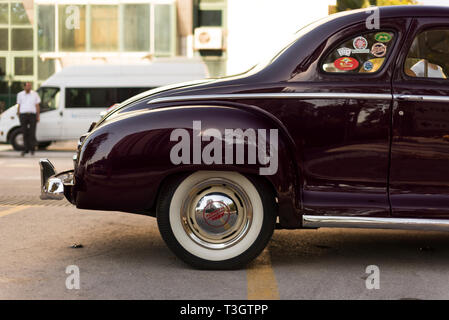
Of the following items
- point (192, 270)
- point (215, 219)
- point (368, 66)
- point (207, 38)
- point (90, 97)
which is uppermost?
point (207, 38)

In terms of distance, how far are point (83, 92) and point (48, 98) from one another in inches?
36.4

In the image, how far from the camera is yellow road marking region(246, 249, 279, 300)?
3.92 metres

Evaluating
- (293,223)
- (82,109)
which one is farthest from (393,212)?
(82,109)

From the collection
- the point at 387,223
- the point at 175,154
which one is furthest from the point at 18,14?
the point at 387,223

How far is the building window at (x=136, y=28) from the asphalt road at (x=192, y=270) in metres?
22.4

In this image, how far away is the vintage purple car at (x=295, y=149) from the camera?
4367 millimetres

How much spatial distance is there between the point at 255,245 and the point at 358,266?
0.77 m

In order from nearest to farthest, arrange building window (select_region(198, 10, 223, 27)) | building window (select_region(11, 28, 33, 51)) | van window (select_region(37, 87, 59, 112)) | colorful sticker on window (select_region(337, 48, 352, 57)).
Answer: colorful sticker on window (select_region(337, 48, 352, 57))
van window (select_region(37, 87, 59, 112))
building window (select_region(11, 28, 33, 51))
building window (select_region(198, 10, 223, 27))

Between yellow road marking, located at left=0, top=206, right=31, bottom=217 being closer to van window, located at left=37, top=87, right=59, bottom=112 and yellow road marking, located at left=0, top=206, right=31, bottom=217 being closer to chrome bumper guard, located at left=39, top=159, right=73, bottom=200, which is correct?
chrome bumper guard, located at left=39, top=159, right=73, bottom=200

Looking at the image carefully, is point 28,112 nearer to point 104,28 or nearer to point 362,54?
point 362,54

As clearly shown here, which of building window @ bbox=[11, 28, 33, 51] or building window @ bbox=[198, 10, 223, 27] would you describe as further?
building window @ bbox=[198, 10, 223, 27]

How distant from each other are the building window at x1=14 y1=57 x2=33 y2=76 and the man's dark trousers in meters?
13.3

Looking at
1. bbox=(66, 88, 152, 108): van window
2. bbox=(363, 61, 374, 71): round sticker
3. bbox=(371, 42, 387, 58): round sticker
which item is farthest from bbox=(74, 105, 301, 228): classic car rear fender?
bbox=(66, 88, 152, 108): van window

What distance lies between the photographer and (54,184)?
4.82 m
